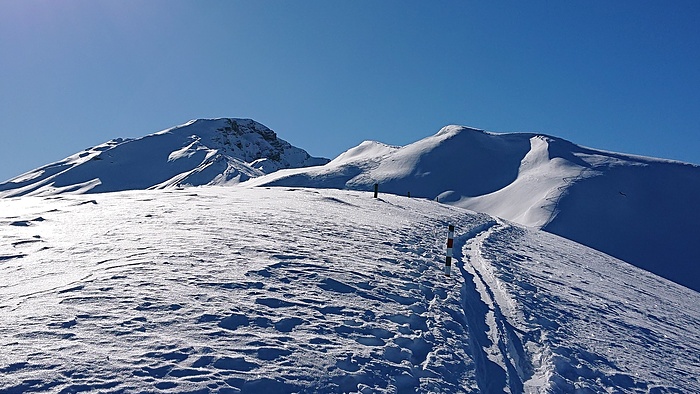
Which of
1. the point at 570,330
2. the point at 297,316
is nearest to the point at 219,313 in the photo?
the point at 297,316

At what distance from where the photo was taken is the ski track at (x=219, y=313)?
17.1 feet

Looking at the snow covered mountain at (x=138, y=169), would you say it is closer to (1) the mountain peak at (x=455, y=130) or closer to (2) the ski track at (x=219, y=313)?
(1) the mountain peak at (x=455, y=130)

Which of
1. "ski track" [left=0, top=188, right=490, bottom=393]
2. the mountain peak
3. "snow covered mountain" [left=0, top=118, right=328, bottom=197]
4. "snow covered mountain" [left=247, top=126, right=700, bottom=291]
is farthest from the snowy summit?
"snow covered mountain" [left=0, top=118, right=328, bottom=197]

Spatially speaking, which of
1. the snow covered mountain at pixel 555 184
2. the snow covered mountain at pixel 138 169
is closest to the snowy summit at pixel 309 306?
the snow covered mountain at pixel 555 184

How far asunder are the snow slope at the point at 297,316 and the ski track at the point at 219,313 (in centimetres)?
2

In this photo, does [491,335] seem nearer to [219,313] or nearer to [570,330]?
[570,330]

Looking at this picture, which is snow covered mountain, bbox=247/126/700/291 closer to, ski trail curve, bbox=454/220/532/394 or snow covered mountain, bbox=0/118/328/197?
snow covered mountain, bbox=0/118/328/197

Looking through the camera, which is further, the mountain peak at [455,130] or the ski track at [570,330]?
the mountain peak at [455,130]

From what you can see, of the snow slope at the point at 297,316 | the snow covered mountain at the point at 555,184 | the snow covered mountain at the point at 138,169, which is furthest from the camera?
the snow covered mountain at the point at 138,169

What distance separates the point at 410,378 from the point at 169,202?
14883mm

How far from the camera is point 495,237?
20797 millimetres

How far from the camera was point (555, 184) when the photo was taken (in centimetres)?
5362

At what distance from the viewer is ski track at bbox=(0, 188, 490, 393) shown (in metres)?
5.21

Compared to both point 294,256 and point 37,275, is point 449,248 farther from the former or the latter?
point 37,275
